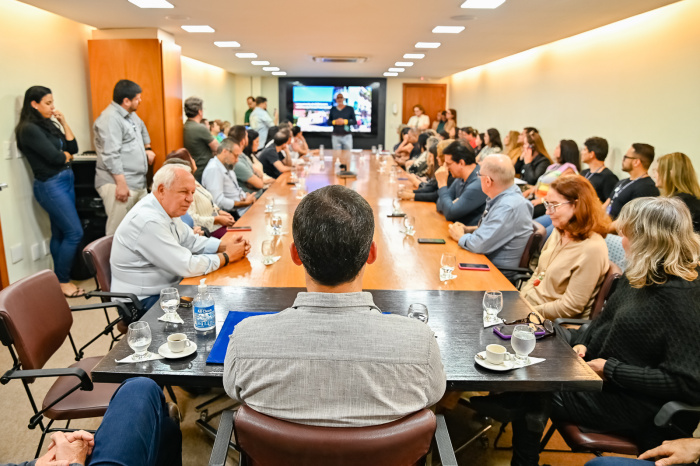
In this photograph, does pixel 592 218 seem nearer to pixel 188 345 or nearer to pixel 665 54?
pixel 188 345

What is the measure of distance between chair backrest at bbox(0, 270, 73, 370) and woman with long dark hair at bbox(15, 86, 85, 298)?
2411 mm

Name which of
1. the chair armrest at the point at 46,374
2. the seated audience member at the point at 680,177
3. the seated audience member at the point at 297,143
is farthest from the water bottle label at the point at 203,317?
the seated audience member at the point at 297,143

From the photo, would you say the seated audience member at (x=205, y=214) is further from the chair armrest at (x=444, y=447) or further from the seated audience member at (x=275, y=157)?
the chair armrest at (x=444, y=447)

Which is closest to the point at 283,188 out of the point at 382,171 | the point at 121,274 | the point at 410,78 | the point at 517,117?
the point at 382,171

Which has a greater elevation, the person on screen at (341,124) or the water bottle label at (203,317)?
the person on screen at (341,124)

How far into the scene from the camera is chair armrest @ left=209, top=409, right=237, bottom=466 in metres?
1.29

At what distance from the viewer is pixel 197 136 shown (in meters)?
6.14

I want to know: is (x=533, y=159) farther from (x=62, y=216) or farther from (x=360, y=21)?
(x=62, y=216)

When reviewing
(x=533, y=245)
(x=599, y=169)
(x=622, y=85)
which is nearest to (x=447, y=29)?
(x=622, y=85)

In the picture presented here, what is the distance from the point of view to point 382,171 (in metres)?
7.15

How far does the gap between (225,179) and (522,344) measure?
393 cm

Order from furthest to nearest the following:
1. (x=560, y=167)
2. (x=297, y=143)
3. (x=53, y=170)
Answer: (x=297, y=143), (x=560, y=167), (x=53, y=170)

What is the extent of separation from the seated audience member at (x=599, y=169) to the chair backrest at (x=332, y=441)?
5.21 meters

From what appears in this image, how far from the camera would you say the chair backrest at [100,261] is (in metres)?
2.73
